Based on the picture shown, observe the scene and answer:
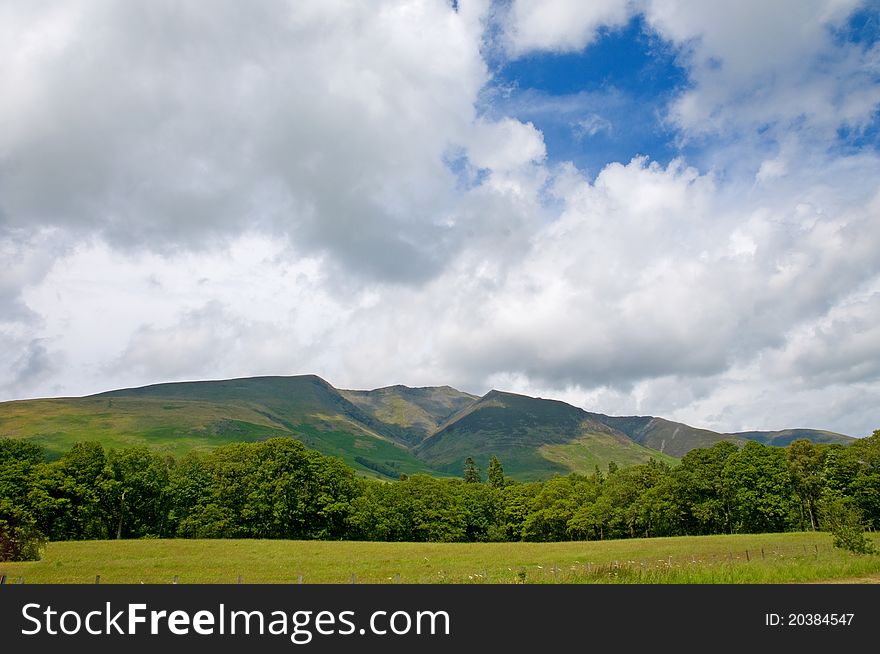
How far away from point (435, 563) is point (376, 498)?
5306cm

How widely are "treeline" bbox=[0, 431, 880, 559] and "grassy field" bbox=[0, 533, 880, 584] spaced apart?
1897 cm

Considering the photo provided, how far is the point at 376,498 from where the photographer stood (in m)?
106

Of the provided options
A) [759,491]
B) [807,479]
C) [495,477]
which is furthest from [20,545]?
[807,479]

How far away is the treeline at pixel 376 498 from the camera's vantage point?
85.8 meters

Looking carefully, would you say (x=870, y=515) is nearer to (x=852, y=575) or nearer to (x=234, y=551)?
(x=852, y=575)

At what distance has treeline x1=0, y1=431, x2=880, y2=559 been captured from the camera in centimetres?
8581

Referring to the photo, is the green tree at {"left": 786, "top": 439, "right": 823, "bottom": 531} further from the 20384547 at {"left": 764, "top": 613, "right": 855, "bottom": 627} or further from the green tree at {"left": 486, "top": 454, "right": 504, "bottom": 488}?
the 20384547 at {"left": 764, "top": 613, "right": 855, "bottom": 627}

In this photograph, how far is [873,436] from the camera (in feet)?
299

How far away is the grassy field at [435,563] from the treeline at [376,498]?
19.0 metres

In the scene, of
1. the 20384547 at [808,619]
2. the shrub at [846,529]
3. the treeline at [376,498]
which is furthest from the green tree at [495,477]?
the 20384547 at [808,619]

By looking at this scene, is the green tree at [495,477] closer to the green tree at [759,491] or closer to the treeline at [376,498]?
the treeline at [376,498]

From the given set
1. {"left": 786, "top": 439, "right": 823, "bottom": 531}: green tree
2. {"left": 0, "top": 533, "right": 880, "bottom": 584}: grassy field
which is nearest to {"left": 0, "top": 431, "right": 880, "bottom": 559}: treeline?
{"left": 786, "top": 439, "right": 823, "bottom": 531}: green tree

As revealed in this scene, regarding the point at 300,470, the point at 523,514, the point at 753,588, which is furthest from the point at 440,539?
the point at 753,588

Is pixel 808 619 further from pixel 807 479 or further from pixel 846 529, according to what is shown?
pixel 807 479
